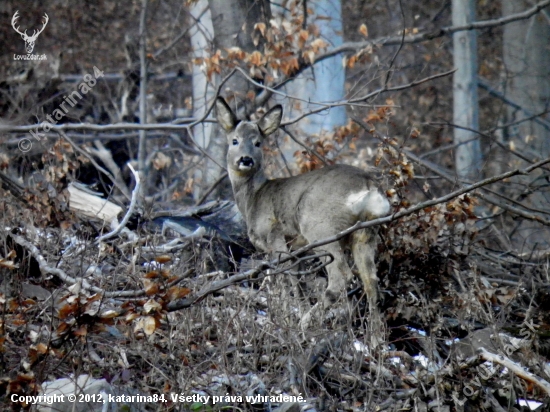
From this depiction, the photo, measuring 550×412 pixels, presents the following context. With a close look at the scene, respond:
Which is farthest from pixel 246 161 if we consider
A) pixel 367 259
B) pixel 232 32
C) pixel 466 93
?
pixel 466 93

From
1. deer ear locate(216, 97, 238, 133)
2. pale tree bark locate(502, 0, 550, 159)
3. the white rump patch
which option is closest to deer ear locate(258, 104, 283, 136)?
deer ear locate(216, 97, 238, 133)

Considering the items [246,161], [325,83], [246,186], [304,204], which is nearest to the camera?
[304,204]

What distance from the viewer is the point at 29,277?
6.82m

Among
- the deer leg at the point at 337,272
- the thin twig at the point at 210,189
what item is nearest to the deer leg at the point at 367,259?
the deer leg at the point at 337,272

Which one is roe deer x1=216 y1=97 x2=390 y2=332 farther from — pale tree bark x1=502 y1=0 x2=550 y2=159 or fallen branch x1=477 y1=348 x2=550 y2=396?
pale tree bark x1=502 y1=0 x2=550 y2=159

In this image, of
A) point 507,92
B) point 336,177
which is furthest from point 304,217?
point 507,92

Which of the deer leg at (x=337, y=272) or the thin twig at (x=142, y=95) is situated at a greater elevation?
the thin twig at (x=142, y=95)

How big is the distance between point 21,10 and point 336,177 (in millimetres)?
9641

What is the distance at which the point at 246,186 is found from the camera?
8359 mm

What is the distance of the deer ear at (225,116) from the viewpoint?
27.3ft

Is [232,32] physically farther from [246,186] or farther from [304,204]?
[304,204]

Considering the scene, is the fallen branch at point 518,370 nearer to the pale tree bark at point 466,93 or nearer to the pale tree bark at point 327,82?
→ the pale tree bark at point 327,82

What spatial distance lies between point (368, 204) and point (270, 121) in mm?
1805

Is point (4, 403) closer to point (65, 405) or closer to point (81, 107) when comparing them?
point (65, 405)
